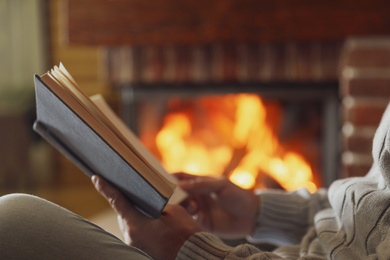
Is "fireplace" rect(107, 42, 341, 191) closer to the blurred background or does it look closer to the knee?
the blurred background

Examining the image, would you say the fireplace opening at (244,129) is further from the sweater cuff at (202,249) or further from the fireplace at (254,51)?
the sweater cuff at (202,249)

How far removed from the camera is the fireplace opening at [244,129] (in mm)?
1783

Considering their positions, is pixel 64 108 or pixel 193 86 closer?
pixel 64 108

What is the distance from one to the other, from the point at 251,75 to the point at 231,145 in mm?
237

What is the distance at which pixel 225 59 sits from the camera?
180cm

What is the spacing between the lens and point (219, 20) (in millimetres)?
1705

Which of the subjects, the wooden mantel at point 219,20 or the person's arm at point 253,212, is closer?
the person's arm at point 253,212

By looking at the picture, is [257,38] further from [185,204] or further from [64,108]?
[64,108]

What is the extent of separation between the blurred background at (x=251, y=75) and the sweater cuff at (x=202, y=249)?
44.2 inches

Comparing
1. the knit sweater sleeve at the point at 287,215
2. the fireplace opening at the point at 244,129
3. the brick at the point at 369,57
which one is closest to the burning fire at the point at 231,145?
the fireplace opening at the point at 244,129

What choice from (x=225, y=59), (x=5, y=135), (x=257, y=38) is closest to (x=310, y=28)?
(x=257, y=38)

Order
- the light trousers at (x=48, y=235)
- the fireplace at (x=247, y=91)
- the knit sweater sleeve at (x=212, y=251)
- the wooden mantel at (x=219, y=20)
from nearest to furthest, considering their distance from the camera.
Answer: the light trousers at (x=48, y=235)
the knit sweater sleeve at (x=212, y=251)
the wooden mantel at (x=219, y=20)
the fireplace at (x=247, y=91)

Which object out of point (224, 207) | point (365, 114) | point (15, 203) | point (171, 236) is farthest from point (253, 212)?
point (365, 114)

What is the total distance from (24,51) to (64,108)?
2.89 m
